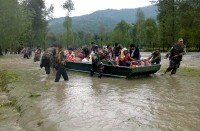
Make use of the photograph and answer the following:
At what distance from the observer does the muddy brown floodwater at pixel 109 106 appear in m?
8.37

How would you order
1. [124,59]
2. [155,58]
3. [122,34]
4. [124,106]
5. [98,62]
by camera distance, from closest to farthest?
[124,106], [124,59], [98,62], [155,58], [122,34]

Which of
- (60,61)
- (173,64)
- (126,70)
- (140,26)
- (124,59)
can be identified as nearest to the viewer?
(60,61)

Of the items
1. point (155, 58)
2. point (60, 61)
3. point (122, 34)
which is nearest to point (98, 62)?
point (60, 61)

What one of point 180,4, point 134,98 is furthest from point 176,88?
point 180,4

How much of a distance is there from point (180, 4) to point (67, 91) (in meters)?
49.0

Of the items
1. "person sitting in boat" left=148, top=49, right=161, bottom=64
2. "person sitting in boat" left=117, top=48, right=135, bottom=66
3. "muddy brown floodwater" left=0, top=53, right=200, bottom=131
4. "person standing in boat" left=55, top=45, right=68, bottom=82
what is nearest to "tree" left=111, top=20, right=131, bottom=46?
"person sitting in boat" left=148, top=49, right=161, bottom=64

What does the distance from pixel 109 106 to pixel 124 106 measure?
44cm

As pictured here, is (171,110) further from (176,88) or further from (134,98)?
(176,88)

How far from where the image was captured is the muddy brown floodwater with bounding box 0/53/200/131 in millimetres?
8367

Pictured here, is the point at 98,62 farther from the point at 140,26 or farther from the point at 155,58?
the point at 140,26

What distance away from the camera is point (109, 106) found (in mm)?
10352

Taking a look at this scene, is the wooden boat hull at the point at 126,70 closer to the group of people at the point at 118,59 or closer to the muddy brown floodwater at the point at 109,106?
the group of people at the point at 118,59

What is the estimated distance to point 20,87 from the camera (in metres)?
15.2

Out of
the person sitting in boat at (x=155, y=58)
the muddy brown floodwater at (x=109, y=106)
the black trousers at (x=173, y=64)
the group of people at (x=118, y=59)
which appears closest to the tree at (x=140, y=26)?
the person sitting in boat at (x=155, y=58)
